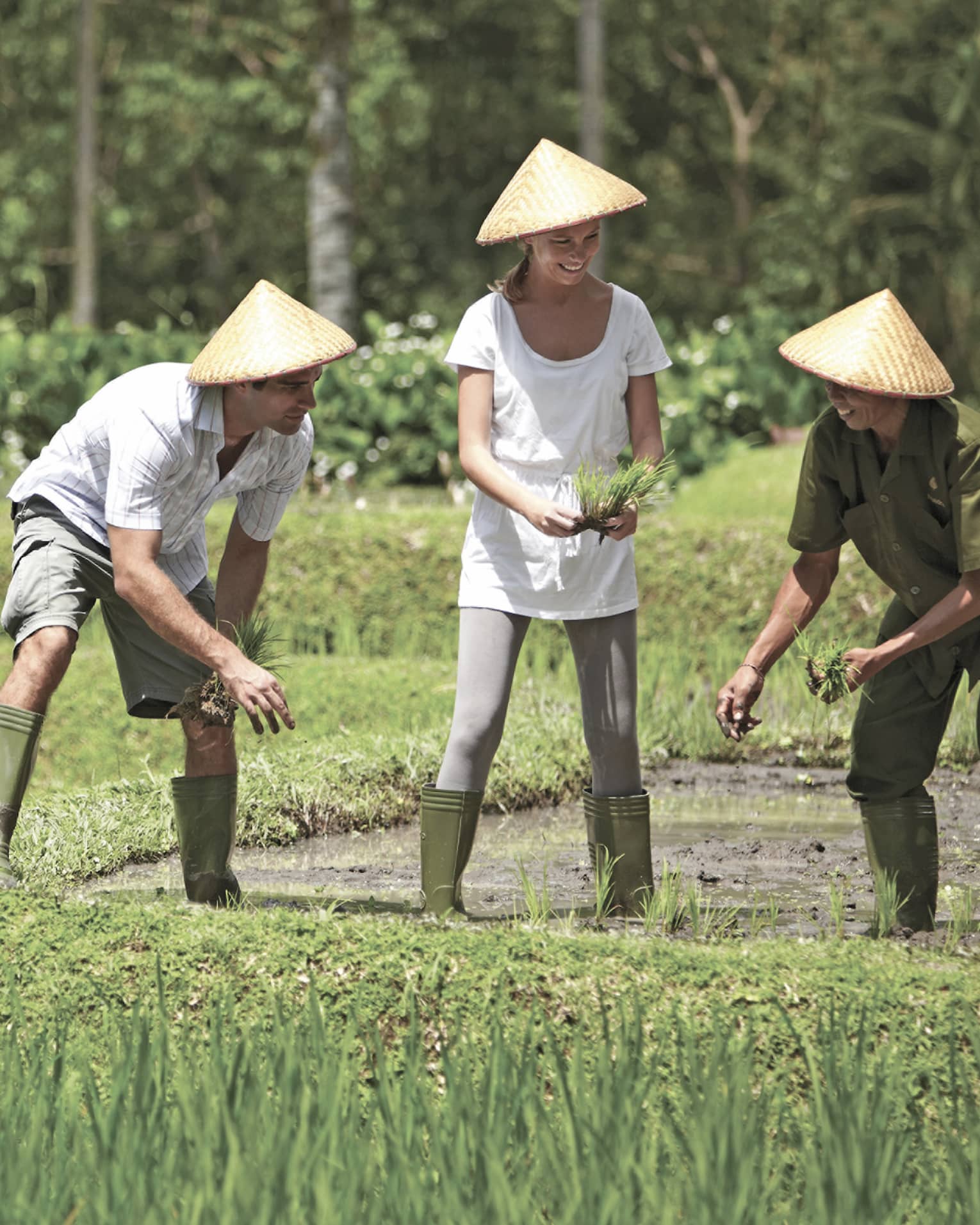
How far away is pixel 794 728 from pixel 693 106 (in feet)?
91.2

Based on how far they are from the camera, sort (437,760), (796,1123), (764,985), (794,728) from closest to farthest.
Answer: (796,1123)
(764,985)
(437,760)
(794,728)

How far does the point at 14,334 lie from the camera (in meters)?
14.8

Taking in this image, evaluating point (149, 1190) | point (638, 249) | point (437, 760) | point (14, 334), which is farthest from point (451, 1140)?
point (638, 249)

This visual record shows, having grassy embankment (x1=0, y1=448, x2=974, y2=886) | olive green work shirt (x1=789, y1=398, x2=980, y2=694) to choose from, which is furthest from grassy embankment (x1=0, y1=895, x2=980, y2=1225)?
grassy embankment (x1=0, y1=448, x2=974, y2=886)

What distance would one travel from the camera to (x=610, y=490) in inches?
169

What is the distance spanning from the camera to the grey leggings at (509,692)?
179 inches

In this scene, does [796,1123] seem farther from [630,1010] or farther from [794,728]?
[794,728]

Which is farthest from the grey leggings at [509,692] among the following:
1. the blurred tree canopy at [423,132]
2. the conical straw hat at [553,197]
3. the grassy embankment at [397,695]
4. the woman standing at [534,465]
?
the blurred tree canopy at [423,132]

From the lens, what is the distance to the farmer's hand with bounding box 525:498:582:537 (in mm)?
4254

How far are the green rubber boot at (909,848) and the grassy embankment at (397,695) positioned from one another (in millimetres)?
1977

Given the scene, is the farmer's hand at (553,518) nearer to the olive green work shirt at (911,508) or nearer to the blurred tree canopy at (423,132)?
the olive green work shirt at (911,508)

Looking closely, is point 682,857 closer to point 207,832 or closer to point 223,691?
point 207,832

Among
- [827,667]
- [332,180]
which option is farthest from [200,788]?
[332,180]

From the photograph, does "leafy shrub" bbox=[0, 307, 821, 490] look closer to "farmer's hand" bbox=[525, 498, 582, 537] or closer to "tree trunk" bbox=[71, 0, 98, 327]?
"farmer's hand" bbox=[525, 498, 582, 537]
